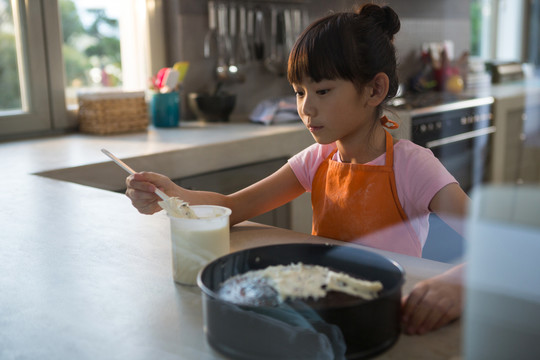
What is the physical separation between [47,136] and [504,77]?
2358 millimetres

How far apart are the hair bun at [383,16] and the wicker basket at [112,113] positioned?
1293 millimetres

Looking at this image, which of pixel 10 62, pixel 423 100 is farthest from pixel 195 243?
pixel 423 100

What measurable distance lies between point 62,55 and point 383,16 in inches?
58.6

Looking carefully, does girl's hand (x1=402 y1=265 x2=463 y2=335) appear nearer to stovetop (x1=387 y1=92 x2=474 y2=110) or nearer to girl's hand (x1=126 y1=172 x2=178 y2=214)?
girl's hand (x1=126 y1=172 x2=178 y2=214)

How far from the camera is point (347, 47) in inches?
37.6

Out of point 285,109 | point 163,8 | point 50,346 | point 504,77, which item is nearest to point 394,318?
point 50,346

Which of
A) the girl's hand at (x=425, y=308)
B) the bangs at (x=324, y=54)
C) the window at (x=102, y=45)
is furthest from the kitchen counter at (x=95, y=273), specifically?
the window at (x=102, y=45)

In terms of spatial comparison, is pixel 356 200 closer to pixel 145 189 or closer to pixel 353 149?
pixel 353 149

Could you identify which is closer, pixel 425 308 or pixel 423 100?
pixel 425 308

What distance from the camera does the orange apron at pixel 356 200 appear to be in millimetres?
997

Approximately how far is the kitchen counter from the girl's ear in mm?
280

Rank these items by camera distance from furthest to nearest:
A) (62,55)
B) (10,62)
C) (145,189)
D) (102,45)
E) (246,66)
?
(246,66) < (102,45) < (62,55) < (10,62) < (145,189)

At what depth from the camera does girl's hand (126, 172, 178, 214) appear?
2.95 feet

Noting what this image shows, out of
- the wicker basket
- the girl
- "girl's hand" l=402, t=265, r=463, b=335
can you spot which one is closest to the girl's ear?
the girl
